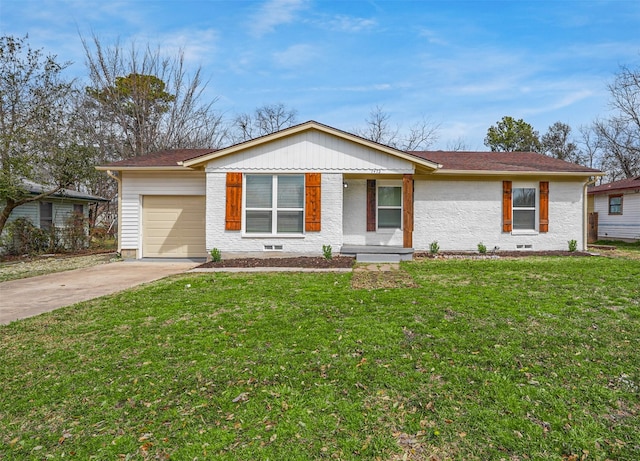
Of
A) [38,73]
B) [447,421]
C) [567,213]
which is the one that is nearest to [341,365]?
[447,421]

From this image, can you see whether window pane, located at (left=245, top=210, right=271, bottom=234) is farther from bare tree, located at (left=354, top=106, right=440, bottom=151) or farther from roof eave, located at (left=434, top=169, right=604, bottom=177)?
bare tree, located at (left=354, top=106, right=440, bottom=151)

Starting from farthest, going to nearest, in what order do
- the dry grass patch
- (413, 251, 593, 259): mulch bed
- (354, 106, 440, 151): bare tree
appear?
(354, 106, 440, 151): bare tree < (413, 251, 593, 259): mulch bed < the dry grass patch

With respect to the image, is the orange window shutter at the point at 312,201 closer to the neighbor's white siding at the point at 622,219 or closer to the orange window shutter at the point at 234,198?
the orange window shutter at the point at 234,198

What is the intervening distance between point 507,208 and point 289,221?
7070 millimetres

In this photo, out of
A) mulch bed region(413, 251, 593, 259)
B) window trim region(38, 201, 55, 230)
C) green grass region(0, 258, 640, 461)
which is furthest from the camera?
window trim region(38, 201, 55, 230)

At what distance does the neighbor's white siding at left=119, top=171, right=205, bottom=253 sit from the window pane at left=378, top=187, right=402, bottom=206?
5.78 metres

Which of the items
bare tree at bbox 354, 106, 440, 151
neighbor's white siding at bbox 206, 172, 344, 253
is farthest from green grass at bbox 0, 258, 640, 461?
bare tree at bbox 354, 106, 440, 151

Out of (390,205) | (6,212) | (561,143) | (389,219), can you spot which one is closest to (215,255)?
(389,219)

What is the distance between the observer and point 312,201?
10539mm

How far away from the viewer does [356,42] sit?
14.2 meters

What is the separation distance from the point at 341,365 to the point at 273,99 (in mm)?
28770

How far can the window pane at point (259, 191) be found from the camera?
35.0 feet

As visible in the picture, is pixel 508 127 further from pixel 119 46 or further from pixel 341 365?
pixel 341 365

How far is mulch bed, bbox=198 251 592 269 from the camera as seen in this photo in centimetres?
954
